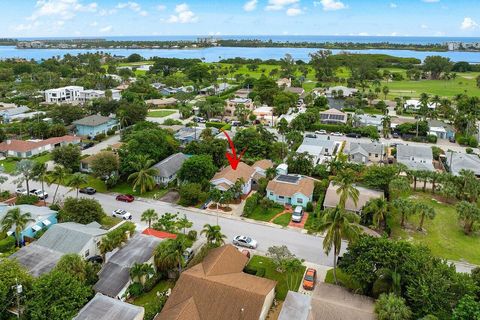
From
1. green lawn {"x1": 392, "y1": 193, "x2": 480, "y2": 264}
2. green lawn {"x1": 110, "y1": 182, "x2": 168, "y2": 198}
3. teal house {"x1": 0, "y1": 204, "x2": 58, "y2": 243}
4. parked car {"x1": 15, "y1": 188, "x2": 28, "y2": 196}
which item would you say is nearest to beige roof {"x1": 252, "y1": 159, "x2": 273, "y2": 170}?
green lawn {"x1": 110, "y1": 182, "x2": 168, "y2": 198}

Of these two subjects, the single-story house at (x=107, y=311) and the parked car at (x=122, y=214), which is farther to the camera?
the parked car at (x=122, y=214)

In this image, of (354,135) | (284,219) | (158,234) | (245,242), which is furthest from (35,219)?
(354,135)

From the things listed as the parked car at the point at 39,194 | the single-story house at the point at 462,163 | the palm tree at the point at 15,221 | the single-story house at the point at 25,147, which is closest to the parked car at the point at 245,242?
the palm tree at the point at 15,221

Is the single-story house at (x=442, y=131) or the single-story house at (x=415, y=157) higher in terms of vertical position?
the single-story house at (x=442, y=131)

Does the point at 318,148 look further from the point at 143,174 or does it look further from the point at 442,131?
the point at 442,131

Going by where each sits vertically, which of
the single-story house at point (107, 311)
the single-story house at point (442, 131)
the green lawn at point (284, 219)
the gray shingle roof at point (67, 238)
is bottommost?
the green lawn at point (284, 219)

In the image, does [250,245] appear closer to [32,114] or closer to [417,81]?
[32,114]

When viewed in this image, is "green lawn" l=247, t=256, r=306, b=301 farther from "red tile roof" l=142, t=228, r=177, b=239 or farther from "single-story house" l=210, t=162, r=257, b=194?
"single-story house" l=210, t=162, r=257, b=194

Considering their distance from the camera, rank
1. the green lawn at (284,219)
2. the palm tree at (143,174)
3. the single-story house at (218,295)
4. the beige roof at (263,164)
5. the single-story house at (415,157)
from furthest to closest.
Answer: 1. the single-story house at (415,157)
2. the beige roof at (263,164)
3. the palm tree at (143,174)
4. the green lawn at (284,219)
5. the single-story house at (218,295)

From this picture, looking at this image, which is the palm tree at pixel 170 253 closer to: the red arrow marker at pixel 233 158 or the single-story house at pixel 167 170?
the single-story house at pixel 167 170
